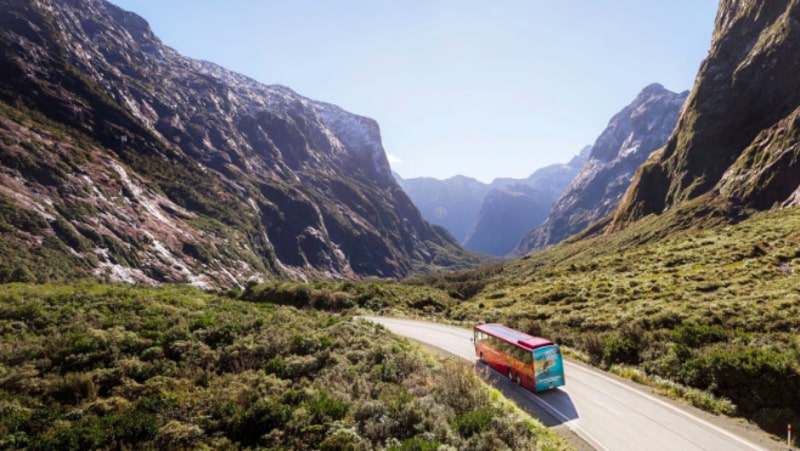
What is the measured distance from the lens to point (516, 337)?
19531mm

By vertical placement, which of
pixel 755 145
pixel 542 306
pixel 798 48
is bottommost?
pixel 542 306

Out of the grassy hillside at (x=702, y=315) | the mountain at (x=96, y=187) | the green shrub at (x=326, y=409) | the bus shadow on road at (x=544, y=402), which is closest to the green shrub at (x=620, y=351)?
the grassy hillside at (x=702, y=315)

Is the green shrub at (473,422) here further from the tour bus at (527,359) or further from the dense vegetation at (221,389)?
the tour bus at (527,359)

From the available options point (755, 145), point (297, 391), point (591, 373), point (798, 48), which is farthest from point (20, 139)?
point (798, 48)

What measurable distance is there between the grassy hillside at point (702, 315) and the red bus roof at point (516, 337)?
5.49 meters

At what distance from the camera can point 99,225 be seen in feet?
306

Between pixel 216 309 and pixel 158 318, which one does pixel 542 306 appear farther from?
pixel 158 318

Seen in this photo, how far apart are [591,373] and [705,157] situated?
5694 inches

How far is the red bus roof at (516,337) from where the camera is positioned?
17.7m

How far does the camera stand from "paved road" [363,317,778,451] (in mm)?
12484

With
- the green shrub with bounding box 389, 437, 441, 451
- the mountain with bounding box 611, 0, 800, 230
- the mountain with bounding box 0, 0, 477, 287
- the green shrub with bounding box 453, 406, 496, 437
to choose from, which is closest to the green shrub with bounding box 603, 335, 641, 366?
the green shrub with bounding box 453, 406, 496, 437

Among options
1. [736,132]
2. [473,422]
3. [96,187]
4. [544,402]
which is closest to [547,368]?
[544,402]

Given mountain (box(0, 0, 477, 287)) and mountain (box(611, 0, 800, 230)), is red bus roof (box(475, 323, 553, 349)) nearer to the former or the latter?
mountain (box(0, 0, 477, 287))

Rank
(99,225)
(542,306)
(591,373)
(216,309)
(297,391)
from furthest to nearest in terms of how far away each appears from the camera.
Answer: (99,225), (542,306), (216,309), (591,373), (297,391)
